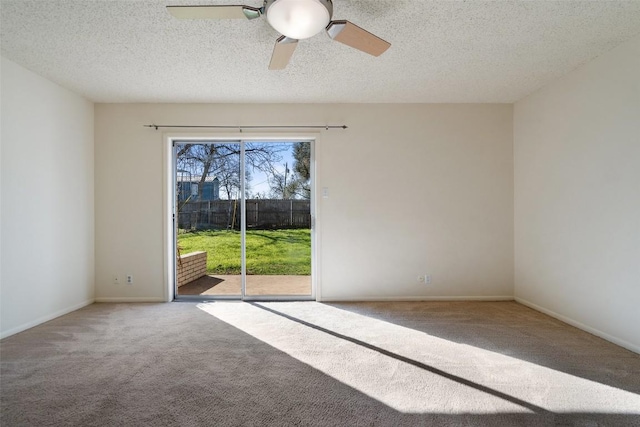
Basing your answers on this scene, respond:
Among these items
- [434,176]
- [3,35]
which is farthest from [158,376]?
[434,176]

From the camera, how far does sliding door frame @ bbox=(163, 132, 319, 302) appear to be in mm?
4121

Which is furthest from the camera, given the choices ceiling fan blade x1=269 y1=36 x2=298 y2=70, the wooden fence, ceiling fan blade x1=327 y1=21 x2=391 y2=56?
the wooden fence

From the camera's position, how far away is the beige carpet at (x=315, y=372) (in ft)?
5.95

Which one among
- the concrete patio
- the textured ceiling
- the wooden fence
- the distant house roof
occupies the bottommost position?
the concrete patio

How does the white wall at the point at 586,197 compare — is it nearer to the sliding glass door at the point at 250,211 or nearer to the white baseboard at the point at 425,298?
the white baseboard at the point at 425,298

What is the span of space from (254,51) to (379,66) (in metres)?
1.19

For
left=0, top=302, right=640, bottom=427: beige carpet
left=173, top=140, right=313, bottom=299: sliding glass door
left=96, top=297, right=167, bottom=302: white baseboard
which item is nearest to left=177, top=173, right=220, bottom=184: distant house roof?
left=173, top=140, right=313, bottom=299: sliding glass door

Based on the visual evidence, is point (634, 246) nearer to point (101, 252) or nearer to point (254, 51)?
point (254, 51)

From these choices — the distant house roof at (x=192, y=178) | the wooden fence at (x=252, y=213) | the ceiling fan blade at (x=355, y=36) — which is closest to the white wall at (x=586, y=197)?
the ceiling fan blade at (x=355, y=36)

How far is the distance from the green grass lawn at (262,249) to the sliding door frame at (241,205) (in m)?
0.10

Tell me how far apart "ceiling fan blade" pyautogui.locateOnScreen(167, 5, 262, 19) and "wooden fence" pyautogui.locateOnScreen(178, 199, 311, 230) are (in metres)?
2.56

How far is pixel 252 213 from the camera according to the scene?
14.0 ft

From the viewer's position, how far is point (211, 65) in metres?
3.07

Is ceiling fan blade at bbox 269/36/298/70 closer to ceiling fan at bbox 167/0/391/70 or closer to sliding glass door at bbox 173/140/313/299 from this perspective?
ceiling fan at bbox 167/0/391/70
